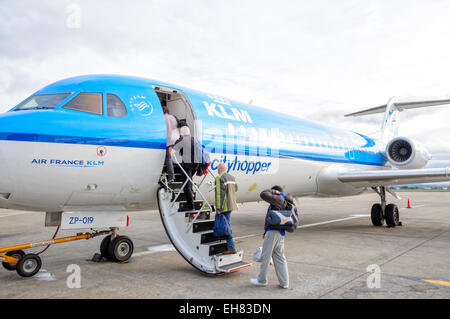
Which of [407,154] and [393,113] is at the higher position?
[393,113]

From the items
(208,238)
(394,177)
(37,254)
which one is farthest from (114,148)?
(394,177)

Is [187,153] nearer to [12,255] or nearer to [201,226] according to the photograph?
[201,226]

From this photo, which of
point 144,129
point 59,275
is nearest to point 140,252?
point 59,275

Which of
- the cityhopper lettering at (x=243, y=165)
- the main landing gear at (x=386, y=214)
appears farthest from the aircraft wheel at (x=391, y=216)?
the cityhopper lettering at (x=243, y=165)

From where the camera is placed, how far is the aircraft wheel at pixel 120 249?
6.74 meters

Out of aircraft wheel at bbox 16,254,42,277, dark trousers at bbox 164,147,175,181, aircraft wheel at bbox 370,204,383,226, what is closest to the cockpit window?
dark trousers at bbox 164,147,175,181

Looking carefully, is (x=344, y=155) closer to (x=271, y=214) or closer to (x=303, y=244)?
(x=303, y=244)

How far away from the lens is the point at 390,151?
48.0 ft

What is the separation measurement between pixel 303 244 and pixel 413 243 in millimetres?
2777

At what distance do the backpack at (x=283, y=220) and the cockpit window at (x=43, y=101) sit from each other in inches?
155

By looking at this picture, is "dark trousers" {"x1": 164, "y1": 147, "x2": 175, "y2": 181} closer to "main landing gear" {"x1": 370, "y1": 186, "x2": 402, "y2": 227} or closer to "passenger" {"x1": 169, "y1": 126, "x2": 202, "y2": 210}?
"passenger" {"x1": 169, "y1": 126, "x2": 202, "y2": 210}

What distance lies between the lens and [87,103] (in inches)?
234

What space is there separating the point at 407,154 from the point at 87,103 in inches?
493

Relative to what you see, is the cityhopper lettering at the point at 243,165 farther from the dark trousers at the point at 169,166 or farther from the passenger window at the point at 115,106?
the passenger window at the point at 115,106
